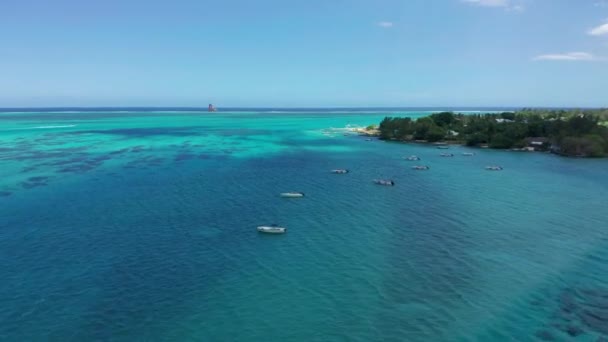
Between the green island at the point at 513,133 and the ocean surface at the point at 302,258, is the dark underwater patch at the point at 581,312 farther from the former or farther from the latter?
the green island at the point at 513,133

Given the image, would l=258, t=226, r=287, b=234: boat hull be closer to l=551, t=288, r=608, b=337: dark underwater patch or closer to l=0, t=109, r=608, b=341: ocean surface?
l=0, t=109, r=608, b=341: ocean surface

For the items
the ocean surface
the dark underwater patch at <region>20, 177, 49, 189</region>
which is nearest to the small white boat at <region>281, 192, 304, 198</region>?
the ocean surface

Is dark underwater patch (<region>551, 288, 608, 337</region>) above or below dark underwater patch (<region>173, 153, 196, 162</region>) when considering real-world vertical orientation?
below

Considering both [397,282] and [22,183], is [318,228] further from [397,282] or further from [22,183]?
[22,183]

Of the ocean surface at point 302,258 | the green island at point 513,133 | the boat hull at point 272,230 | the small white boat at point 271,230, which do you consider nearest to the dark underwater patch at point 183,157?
the ocean surface at point 302,258

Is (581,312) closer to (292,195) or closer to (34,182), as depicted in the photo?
(292,195)

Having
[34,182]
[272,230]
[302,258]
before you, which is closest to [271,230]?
[272,230]

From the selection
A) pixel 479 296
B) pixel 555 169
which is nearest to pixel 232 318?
pixel 479 296
